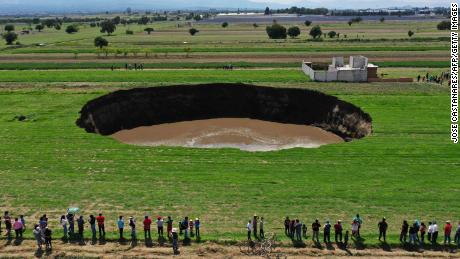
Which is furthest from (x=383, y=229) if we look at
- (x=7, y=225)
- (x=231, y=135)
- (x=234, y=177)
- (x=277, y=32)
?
(x=277, y=32)

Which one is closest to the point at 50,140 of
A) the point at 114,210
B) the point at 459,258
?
the point at 114,210

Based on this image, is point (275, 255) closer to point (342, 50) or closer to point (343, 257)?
point (343, 257)

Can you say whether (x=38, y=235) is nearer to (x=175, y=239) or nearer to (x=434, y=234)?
(x=175, y=239)

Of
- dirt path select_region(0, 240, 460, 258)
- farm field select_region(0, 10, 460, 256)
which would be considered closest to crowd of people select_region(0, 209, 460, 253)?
dirt path select_region(0, 240, 460, 258)

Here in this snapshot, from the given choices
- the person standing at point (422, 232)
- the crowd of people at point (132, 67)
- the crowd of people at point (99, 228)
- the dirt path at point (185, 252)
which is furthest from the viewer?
the crowd of people at point (132, 67)

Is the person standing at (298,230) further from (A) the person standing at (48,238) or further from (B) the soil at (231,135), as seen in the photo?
(B) the soil at (231,135)

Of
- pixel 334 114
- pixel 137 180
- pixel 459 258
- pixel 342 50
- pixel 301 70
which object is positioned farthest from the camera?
pixel 342 50

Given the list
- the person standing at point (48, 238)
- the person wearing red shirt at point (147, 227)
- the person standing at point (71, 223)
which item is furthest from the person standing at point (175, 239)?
the person standing at point (48, 238)
